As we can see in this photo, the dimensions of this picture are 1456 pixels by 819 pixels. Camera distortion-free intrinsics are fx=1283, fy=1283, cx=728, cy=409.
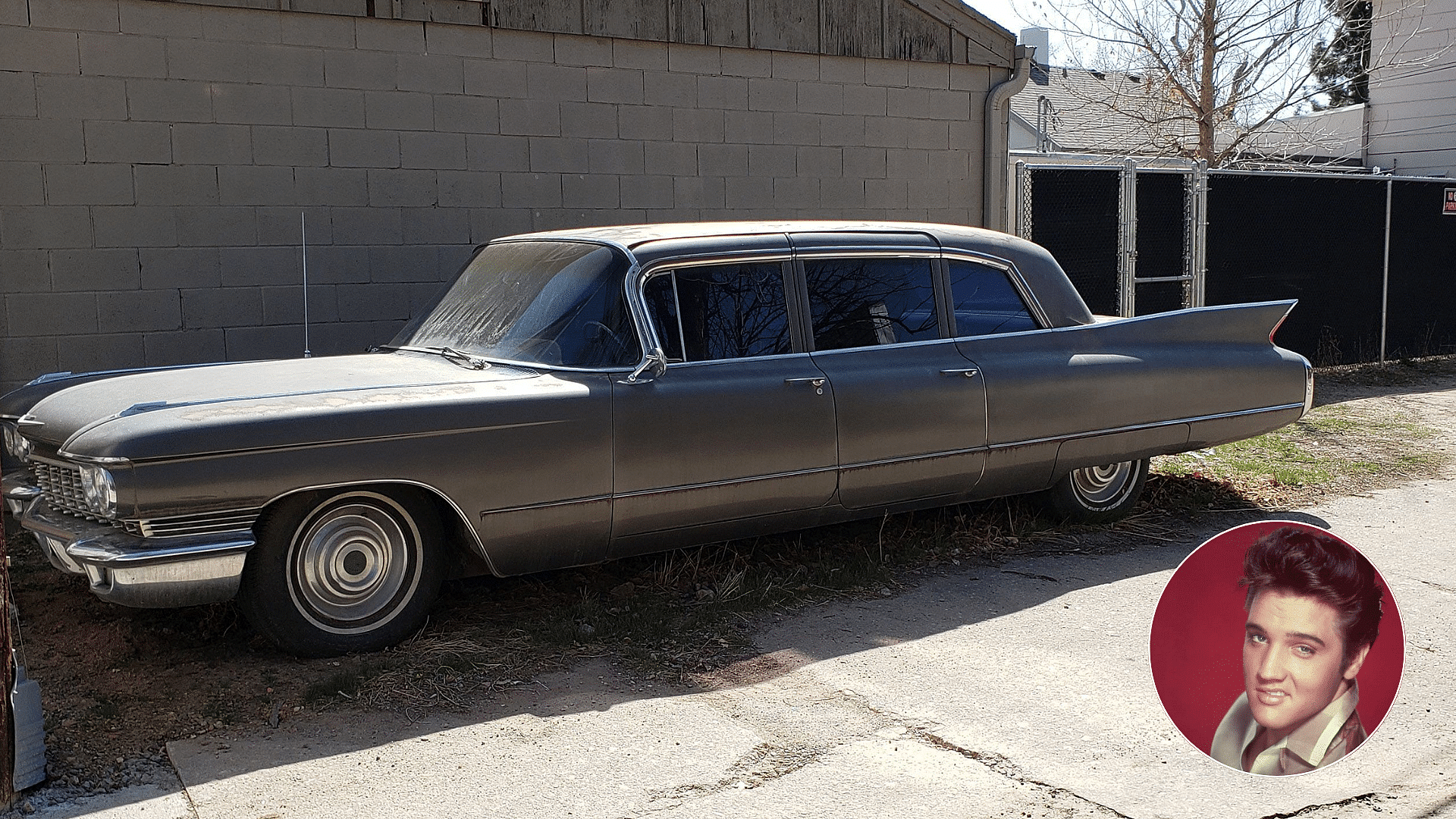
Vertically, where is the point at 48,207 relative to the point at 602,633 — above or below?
above

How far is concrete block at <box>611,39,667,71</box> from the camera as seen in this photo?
855cm

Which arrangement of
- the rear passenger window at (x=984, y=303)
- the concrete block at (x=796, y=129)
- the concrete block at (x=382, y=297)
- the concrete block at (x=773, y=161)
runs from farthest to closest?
the concrete block at (x=796, y=129) < the concrete block at (x=773, y=161) < the concrete block at (x=382, y=297) < the rear passenger window at (x=984, y=303)

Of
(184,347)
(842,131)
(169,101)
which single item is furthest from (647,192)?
(184,347)

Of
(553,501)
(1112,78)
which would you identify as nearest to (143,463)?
(553,501)

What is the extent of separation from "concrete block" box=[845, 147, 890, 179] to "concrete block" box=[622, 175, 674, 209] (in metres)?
1.58

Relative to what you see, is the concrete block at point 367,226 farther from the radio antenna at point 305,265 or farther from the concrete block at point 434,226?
the radio antenna at point 305,265

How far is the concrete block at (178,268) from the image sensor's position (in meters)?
7.18

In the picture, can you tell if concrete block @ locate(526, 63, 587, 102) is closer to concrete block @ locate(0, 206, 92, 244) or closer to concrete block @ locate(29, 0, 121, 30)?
concrete block @ locate(29, 0, 121, 30)

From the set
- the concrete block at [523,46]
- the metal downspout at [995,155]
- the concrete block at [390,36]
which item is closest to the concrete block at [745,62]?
the concrete block at [523,46]

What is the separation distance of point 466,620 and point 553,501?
734 mm

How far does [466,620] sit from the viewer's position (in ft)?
17.2

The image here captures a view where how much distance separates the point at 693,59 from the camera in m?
8.85

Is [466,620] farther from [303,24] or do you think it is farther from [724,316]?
[303,24]

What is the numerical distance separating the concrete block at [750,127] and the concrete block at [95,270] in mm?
3983
